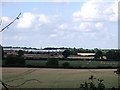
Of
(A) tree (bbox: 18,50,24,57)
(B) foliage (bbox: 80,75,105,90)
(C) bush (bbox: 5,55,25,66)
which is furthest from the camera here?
(B) foliage (bbox: 80,75,105,90)

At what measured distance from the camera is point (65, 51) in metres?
2.29

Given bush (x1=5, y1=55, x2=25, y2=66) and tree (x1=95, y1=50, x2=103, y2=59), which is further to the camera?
tree (x1=95, y1=50, x2=103, y2=59)

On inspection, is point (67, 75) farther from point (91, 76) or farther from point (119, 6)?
point (119, 6)

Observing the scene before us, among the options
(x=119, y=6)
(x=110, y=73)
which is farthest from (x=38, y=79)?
(x=119, y=6)

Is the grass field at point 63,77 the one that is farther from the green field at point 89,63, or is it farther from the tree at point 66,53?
the tree at point 66,53

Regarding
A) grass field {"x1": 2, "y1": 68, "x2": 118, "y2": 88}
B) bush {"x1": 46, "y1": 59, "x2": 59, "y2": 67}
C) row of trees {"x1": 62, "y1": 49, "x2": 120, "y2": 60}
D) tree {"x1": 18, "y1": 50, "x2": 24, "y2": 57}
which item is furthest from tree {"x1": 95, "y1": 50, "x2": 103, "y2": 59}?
tree {"x1": 18, "y1": 50, "x2": 24, "y2": 57}

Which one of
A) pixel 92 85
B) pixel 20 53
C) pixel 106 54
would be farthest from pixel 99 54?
pixel 20 53

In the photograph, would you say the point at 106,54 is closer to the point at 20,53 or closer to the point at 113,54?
the point at 113,54

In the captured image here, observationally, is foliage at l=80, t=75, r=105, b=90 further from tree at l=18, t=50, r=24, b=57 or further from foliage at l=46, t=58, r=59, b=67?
tree at l=18, t=50, r=24, b=57

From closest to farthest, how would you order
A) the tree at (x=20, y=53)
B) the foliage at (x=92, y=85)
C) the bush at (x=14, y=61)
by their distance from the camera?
the bush at (x=14, y=61) → the tree at (x=20, y=53) → the foliage at (x=92, y=85)

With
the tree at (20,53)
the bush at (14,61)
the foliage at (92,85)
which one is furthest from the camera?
the foliage at (92,85)

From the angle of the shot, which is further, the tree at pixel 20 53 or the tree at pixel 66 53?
the tree at pixel 66 53

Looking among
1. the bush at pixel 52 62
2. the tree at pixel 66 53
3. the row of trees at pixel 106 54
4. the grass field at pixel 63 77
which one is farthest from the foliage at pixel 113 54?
the bush at pixel 52 62

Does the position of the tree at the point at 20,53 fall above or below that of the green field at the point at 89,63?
above
